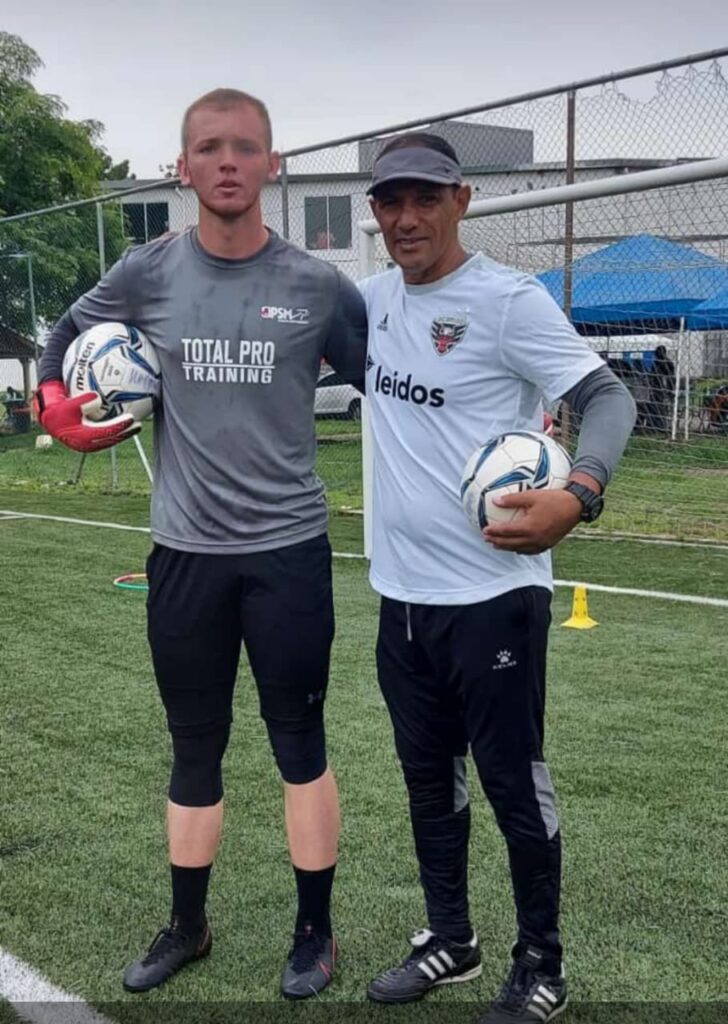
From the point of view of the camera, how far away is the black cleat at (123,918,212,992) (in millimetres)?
2709

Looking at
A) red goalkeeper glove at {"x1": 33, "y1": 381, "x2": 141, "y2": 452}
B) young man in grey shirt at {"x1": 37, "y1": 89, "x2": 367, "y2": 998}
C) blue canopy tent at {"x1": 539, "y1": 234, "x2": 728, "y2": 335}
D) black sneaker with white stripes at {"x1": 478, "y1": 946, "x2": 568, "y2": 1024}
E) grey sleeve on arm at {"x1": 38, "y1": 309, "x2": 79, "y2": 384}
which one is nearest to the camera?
black sneaker with white stripes at {"x1": 478, "y1": 946, "x2": 568, "y2": 1024}

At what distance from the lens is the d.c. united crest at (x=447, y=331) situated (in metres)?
2.44

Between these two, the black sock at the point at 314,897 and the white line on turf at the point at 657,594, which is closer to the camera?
the black sock at the point at 314,897

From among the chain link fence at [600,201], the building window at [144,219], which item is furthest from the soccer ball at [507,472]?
the building window at [144,219]

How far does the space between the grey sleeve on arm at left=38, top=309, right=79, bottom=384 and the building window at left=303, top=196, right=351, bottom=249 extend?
7.51m

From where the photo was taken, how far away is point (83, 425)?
9.12 feet

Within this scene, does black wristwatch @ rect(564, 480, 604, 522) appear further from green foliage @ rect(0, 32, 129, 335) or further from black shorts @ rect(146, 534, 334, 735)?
green foliage @ rect(0, 32, 129, 335)

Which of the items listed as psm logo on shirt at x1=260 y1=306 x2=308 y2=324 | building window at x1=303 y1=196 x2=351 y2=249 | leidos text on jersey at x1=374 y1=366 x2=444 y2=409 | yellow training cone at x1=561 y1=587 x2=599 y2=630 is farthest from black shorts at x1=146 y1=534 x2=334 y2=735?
building window at x1=303 y1=196 x2=351 y2=249

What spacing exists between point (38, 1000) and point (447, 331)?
1.87m

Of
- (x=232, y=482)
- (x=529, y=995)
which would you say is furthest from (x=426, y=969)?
(x=232, y=482)

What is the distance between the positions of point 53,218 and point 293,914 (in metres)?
13.9

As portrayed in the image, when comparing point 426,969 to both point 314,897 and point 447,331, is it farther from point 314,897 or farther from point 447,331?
point 447,331

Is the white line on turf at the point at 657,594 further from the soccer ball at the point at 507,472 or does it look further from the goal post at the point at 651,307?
the soccer ball at the point at 507,472

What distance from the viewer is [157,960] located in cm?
276
